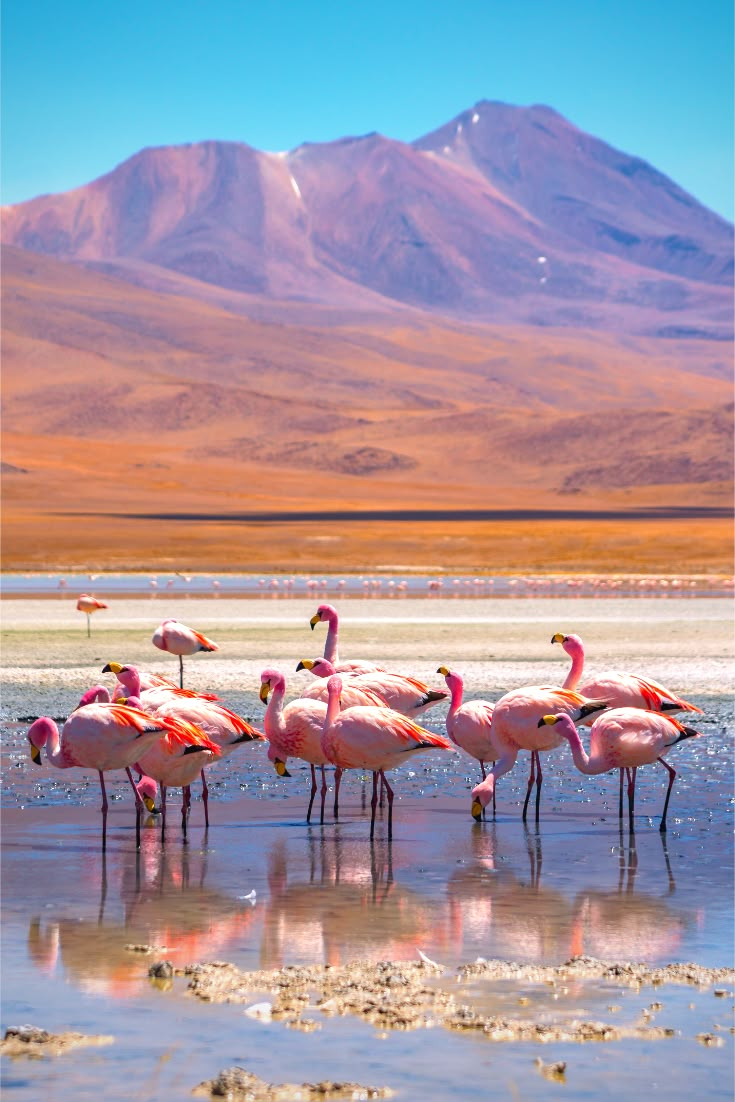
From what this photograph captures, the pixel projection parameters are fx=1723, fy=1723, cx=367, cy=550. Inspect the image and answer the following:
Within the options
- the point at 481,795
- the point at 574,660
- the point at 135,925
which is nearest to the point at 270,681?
the point at 481,795

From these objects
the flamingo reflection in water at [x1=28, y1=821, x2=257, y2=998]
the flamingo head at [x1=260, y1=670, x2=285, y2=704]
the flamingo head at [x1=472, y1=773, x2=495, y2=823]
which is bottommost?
the flamingo reflection in water at [x1=28, y1=821, x2=257, y2=998]

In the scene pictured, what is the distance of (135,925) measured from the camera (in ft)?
28.1

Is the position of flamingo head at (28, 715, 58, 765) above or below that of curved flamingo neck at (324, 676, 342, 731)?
below

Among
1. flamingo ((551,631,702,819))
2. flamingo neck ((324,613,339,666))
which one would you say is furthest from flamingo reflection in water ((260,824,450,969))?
flamingo neck ((324,613,339,666))

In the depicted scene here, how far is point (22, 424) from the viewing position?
154m

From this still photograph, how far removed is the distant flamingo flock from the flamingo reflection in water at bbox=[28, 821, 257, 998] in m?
0.70

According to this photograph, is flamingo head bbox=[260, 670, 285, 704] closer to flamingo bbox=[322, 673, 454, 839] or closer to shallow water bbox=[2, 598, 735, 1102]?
flamingo bbox=[322, 673, 454, 839]

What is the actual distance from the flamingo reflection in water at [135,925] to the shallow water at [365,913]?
2cm

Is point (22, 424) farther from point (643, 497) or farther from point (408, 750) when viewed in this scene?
point (408, 750)

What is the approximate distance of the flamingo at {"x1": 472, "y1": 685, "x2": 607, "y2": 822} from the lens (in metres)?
11.3

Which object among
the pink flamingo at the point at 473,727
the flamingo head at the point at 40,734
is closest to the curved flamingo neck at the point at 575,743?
the pink flamingo at the point at 473,727

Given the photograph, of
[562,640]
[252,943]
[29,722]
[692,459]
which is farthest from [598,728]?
[692,459]

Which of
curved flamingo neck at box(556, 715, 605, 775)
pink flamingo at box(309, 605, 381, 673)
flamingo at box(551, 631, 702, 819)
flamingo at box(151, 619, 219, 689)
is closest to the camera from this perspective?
curved flamingo neck at box(556, 715, 605, 775)

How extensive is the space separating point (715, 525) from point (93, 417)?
95.8 m
